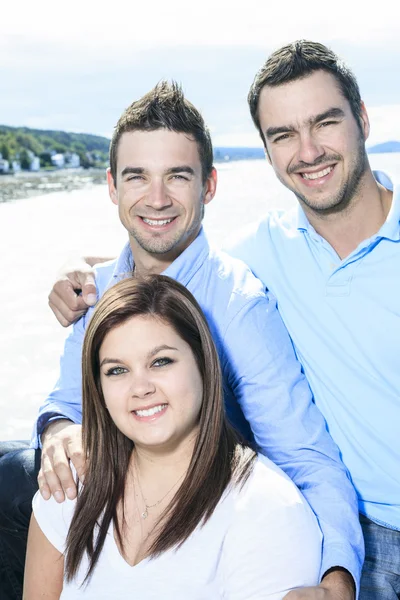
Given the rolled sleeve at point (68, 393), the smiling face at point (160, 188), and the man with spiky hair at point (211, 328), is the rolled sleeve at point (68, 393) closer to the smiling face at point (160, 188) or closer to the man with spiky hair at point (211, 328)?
the man with spiky hair at point (211, 328)

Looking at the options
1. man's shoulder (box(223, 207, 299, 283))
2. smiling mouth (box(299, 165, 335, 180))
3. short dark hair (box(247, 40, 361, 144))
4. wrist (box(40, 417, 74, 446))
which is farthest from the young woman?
short dark hair (box(247, 40, 361, 144))

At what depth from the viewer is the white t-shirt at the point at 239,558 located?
5.19ft

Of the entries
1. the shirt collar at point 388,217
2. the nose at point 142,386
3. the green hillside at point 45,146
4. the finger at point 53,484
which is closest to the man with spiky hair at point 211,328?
the finger at point 53,484

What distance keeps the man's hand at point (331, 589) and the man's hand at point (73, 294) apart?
3.72 feet

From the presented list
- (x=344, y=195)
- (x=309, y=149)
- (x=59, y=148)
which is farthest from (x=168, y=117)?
(x=59, y=148)

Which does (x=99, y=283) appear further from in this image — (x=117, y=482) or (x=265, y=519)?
(x=265, y=519)

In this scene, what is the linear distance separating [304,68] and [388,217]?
0.52 meters

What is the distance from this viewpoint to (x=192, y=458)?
177 centimetres

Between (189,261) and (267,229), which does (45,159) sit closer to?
(267,229)

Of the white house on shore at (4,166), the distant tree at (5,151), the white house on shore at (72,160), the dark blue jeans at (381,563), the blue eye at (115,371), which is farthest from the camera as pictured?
the distant tree at (5,151)

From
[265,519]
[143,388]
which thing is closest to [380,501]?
[265,519]

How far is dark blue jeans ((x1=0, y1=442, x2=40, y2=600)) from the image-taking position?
92.0 inches

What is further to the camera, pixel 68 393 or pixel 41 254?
pixel 41 254

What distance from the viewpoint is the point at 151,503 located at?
1815mm
